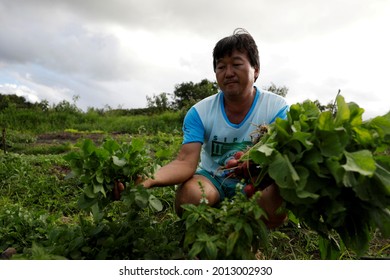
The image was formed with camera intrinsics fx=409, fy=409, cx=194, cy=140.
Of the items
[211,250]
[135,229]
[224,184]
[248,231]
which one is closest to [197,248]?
[211,250]

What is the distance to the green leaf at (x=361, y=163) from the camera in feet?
4.85

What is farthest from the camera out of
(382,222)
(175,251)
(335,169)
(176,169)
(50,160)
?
(50,160)

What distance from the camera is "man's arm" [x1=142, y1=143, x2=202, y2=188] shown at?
2148 millimetres

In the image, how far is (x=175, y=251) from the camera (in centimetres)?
183

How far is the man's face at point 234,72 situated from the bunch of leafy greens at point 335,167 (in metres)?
0.70

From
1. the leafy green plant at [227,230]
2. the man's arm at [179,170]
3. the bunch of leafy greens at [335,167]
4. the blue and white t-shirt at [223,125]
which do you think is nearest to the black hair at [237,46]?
the blue and white t-shirt at [223,125]

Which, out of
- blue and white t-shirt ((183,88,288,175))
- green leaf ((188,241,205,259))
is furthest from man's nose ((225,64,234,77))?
green leaf ((188,241,205,259))

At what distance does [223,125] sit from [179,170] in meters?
0.42

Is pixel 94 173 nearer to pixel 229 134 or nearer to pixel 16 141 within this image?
pixel 229 134

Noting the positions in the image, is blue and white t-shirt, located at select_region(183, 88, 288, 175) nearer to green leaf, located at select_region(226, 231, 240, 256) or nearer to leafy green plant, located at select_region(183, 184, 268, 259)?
leafy green plant, located at select_region(183, 184, 268, 259)

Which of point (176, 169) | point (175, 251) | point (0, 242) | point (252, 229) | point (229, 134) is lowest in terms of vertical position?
point (0, 242)

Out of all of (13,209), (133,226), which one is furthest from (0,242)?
(133,226)

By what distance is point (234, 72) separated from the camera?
238 cm

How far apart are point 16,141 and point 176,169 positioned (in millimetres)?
6575
